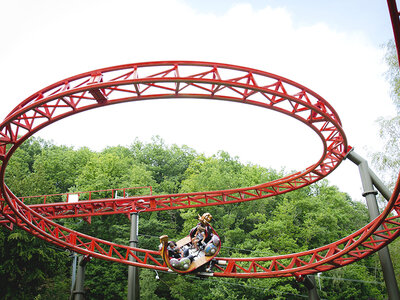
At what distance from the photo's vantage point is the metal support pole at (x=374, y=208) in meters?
10.0

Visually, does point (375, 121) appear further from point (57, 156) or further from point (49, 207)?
point (57, 156)

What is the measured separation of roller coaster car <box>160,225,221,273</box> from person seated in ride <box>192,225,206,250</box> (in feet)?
0.09

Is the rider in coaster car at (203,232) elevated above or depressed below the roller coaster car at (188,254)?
above

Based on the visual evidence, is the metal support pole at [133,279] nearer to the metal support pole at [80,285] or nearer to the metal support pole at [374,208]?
the metal support pole at [80,285]

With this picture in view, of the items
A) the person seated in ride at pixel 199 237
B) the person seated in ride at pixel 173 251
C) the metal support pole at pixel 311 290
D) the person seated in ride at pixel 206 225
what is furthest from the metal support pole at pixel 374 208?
the person seated in ride at pixel 173 251

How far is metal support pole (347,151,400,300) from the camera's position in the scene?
10.0 meters

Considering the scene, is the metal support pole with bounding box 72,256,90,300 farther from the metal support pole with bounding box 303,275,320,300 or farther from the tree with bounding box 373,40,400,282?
the tree with bounding box 373,40,400,282

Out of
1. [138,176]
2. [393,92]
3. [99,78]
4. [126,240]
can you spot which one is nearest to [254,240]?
[126,240]

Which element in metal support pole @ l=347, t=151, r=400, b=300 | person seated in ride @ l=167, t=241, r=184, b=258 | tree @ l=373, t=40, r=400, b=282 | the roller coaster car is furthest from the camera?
tree @ l=373, t=40, r=400, b=282

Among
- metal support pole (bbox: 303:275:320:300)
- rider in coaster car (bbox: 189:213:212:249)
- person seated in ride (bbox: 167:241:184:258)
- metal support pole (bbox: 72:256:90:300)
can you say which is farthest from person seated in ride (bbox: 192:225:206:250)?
metal support pole (bbox: 72:256:90:300)

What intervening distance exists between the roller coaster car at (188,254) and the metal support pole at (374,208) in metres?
4.43

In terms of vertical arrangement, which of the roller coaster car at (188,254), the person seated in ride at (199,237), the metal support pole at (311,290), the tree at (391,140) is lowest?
the metal support pole at (311,290)

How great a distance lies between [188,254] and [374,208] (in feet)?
17.8

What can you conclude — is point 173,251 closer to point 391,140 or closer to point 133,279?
point 133,279
